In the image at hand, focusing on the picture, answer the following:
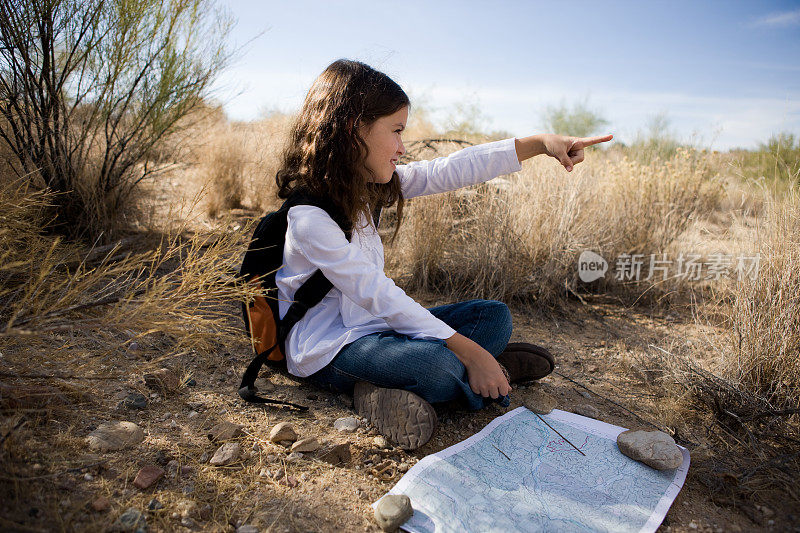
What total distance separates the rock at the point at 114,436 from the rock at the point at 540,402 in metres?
1.38

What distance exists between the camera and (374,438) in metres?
1.75

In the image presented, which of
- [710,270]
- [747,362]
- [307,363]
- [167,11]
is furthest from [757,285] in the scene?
[167,11]

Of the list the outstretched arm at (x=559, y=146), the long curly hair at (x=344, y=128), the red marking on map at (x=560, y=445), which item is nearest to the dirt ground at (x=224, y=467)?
the red marking on map at (x=560, y=445)

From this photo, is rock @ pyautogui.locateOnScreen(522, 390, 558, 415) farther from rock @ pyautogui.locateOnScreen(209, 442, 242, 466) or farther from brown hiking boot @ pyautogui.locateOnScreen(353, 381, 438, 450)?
rock @ pyautogui.locateOnScreen(209, 442, 242, 466)

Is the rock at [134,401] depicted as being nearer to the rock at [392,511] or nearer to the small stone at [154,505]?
the small stone at [154,505]

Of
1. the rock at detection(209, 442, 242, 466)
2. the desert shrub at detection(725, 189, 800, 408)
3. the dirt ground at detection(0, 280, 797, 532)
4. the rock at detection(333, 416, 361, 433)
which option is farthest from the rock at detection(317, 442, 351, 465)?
the desert shrub at detection(725, 189, 800, 408)

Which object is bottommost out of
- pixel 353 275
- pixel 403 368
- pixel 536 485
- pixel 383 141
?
pixel 536 485

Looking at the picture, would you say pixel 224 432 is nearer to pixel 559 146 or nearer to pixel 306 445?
pixel 306 445

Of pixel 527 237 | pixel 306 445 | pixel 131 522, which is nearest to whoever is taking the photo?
pixel 131 522

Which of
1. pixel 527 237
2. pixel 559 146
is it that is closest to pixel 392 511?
pixel 559 146

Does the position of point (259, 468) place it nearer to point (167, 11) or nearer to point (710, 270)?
point (167, 11)

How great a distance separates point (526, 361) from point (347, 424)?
789 mm

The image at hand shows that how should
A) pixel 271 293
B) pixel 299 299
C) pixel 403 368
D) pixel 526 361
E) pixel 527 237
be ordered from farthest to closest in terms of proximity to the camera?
pixel 527 237 < pixel 526 361 < pixel 271 293 < pixel 299 299 < pixel 403 368

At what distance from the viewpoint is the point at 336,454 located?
5.34ft
